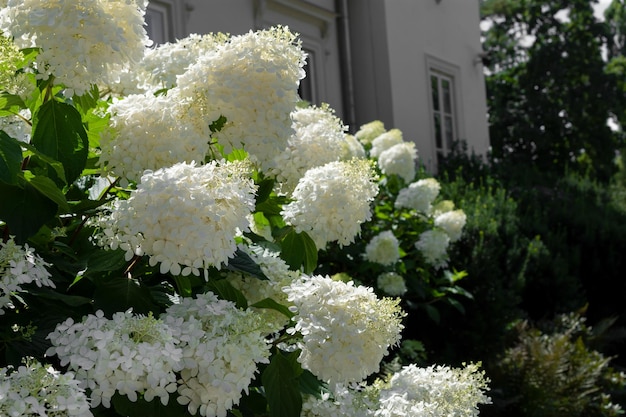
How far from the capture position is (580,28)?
23562mm

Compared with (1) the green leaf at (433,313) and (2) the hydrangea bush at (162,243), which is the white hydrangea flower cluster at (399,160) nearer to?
(1) the green leaf at (433,313)

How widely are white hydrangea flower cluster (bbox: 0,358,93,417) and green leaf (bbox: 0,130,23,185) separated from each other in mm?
436

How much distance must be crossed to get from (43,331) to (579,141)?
22639mm

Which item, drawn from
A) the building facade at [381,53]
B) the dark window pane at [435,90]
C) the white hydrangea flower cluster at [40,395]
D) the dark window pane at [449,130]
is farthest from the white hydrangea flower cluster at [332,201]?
the dark window pane at [449,130]

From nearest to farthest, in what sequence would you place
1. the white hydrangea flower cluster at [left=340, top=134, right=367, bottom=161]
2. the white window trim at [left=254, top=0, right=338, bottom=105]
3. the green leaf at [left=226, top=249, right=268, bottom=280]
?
the green leaf at [left=226, top=249, right=268, bottom=280] → the white hydrangea flower cluster at [left=340, top=134, right=367, bottom=161] → the white window trim at [left=254, top=0, right=338, bottom=105]

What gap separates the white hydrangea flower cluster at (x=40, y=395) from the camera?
143 centimetres

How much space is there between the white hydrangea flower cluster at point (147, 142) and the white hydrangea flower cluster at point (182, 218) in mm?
189

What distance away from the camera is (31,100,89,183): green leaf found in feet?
6.27

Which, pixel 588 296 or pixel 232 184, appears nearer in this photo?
pixel 232 184

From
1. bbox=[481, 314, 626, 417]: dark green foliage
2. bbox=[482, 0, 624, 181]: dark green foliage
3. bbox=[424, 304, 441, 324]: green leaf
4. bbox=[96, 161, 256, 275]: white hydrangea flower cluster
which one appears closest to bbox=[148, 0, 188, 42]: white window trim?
bbox=[424, 304, 441, 324]: green leaf

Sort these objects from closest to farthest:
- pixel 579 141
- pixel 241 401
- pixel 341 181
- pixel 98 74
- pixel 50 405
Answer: pixel 50 405
pixel 98 74
pixel 241 401
pixel 341 181
pixel 579 141

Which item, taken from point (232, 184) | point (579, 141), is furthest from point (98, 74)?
point (579, 141)

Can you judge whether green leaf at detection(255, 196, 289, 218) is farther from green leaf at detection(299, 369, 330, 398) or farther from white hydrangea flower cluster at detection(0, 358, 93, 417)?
white hydrangea flower cluster at detection(0, 358, 93, 417)

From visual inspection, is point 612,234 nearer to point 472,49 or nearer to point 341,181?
point 472,49
